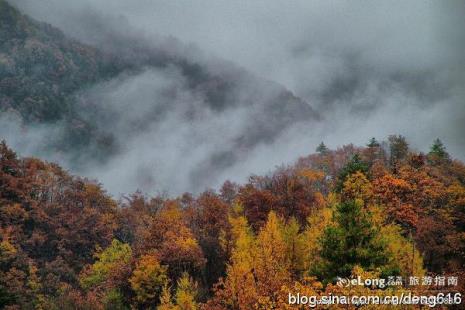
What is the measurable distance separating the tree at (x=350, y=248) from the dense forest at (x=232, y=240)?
7cm

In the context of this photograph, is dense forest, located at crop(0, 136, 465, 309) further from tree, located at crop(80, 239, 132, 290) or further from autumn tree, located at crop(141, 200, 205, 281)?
tree, located at crop(80, 239, 132, 290)

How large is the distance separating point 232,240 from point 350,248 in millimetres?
27780

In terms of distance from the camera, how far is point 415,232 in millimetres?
52531

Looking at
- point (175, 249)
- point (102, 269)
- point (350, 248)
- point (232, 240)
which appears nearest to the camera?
Answer: point (350, 248)

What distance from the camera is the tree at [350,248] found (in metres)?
29.0

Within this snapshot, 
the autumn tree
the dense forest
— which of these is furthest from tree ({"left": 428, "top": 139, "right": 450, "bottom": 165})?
the autumn tree

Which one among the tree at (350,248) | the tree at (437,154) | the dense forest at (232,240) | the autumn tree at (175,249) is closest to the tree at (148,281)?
the dense forest at (232,240)

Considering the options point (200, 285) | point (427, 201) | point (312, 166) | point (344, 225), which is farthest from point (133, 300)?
point (312, 166)

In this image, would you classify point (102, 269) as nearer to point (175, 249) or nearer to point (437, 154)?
point (175, 249)

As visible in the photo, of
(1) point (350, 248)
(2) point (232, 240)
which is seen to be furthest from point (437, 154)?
(1) point (350, 248)

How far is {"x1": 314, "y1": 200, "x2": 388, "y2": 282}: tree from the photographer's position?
29.0 meters

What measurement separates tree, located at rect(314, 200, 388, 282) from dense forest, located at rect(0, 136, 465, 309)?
70mm

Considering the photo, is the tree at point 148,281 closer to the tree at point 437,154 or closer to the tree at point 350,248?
the tree at point 350,248

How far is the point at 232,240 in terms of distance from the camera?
2199 inches
